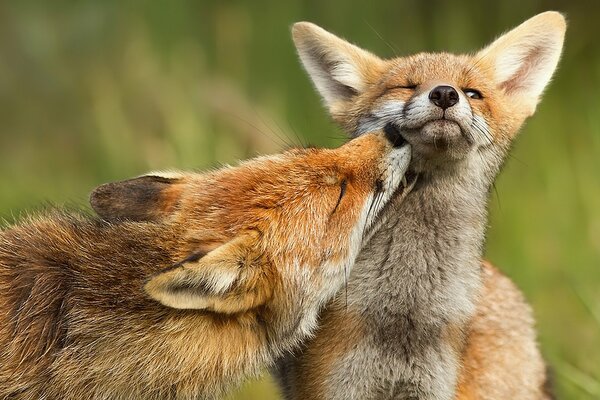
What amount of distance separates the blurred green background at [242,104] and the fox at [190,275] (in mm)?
2274

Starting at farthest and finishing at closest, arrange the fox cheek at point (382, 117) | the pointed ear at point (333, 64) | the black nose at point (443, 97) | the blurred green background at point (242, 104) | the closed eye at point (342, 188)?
the blurred green background at point (242, 104) → the pointed ear at point (333, 64) → the fox cheek at point (382, 117) → the black nose at point (443, 97) → the closed eye at point (342, 188)

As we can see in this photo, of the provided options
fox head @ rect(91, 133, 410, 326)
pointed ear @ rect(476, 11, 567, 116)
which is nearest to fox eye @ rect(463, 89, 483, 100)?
pointed ear @ rect(476, 11, 567, 116)

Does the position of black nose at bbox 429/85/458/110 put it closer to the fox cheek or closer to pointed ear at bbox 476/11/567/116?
the fox cheek

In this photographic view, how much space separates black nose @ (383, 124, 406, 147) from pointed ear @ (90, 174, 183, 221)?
3.57ft

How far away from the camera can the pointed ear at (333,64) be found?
20.9 feet

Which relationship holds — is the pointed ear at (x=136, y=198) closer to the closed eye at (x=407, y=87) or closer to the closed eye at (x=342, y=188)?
the closed eye at (x=342, y=188)

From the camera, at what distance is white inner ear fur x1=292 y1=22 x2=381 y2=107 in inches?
252

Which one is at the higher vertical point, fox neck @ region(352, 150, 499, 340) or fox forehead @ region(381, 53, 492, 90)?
fox forehead @ region(381, 53, 492, 90)

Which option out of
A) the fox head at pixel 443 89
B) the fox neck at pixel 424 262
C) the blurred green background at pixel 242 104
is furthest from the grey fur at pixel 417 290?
the blurred green background at pixel 242 104

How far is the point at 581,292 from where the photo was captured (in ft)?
23.2

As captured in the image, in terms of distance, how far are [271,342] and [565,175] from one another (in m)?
4.65

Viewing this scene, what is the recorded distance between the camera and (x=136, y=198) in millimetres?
5508

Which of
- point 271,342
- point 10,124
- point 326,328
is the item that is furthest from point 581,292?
point 10,124

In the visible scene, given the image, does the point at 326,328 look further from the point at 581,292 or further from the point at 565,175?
the point at 565,175
